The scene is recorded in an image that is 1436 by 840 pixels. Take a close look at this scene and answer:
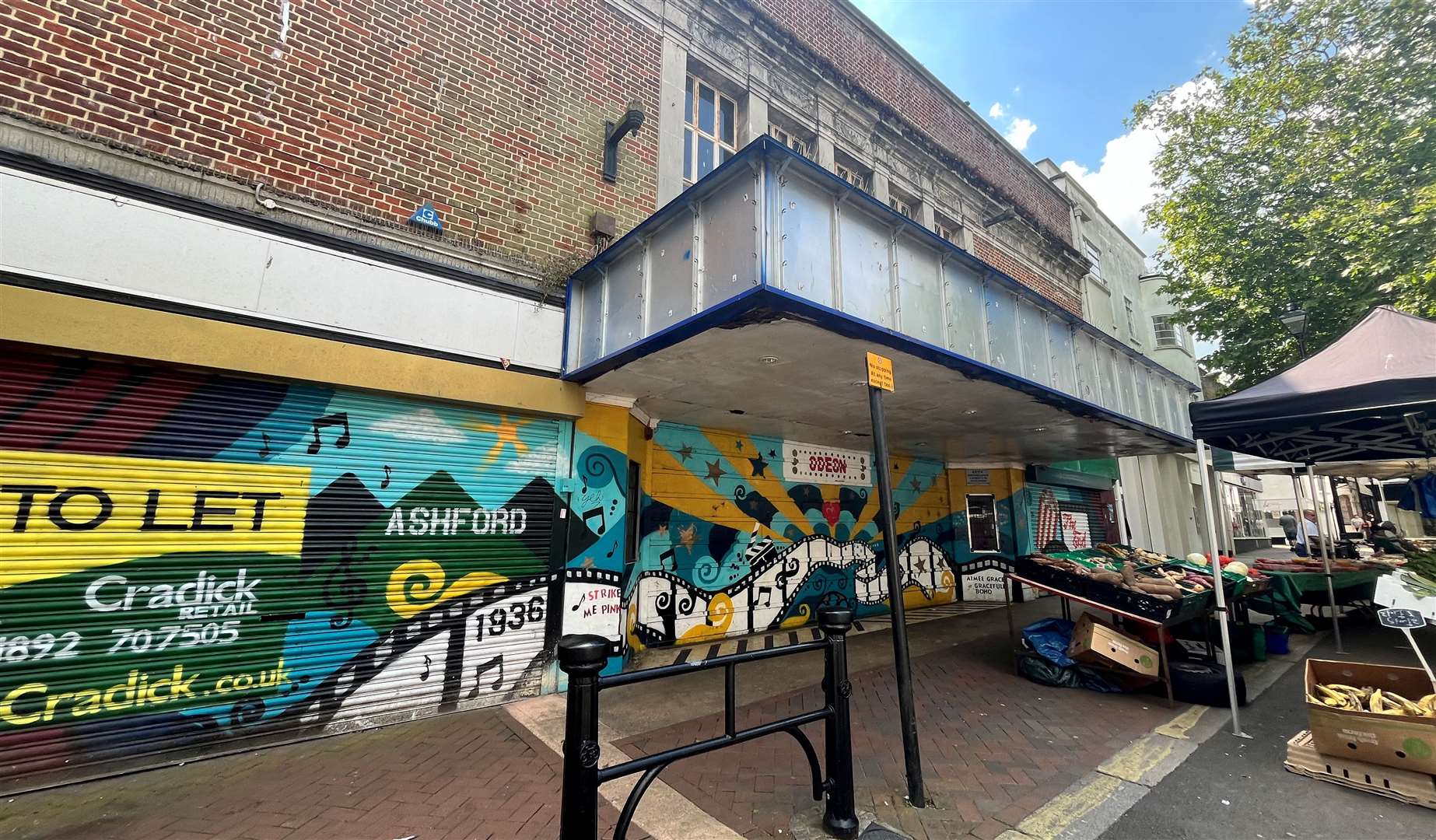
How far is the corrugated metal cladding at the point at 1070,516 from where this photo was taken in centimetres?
1267

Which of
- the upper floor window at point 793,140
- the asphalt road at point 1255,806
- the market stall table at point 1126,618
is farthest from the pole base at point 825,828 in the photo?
the upper floor window at point 793,140

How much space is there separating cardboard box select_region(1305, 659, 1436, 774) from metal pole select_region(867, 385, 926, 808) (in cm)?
285

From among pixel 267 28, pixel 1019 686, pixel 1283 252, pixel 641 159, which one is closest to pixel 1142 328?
pixel 1283 252

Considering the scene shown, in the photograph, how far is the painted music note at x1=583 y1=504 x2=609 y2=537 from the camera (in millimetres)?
5988

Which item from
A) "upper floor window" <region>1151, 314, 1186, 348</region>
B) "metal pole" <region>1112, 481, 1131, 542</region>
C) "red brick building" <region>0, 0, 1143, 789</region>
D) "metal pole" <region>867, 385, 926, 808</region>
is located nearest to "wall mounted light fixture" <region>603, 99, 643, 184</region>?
"red brick building" <region>0, 0, 1143, 789</region>

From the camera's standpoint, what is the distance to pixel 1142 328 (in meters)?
20.1

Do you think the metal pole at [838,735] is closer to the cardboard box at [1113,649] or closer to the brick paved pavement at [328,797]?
the brick paved pavement at [328,797]

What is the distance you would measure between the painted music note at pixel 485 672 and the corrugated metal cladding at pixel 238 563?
18 mm

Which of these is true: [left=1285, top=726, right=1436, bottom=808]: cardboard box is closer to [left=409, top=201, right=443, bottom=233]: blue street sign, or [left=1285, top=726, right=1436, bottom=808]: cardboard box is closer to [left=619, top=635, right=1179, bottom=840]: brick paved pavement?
[left=619, top=635, right=1179, bottom=840]: brick paved pavement

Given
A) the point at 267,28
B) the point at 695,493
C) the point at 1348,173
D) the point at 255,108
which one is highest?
the point at 1348,173

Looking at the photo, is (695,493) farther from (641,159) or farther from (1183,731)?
(1183,731)

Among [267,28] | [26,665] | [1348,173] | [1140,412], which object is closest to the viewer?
[26,665]

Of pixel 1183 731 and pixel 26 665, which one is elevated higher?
pixel 26 665

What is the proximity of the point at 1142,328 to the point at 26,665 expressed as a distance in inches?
1063
